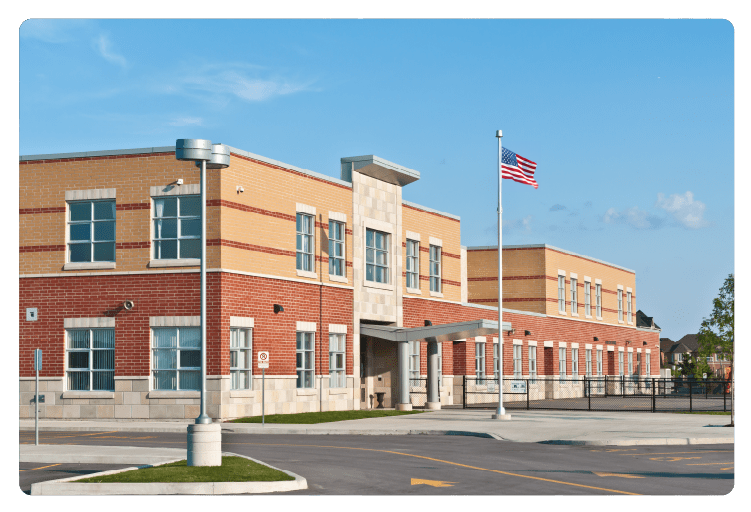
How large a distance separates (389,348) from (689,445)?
1933cm

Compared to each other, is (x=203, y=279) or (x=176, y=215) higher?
(x=176, y=215)

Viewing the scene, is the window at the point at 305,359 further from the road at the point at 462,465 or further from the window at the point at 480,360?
the window at the point at 480,360

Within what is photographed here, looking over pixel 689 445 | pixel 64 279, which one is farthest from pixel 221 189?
pixel 689 445

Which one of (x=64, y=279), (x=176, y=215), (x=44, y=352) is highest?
(x=176, y=215)

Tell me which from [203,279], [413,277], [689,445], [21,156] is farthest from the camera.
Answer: [413,277]

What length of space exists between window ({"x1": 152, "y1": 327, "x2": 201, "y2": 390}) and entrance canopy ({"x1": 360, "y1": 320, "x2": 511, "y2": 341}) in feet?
30.1

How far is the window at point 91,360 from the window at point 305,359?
21.9 ft

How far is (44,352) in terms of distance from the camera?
33.9 metres

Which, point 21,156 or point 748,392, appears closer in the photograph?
point 21,156

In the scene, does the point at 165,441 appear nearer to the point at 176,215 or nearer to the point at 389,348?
the point at 176,215

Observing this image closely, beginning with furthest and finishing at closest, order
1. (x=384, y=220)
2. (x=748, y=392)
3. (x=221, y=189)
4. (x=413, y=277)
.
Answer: (x=413, y=277), (x=384, y=220), (x=748, y=392), (x=221, y=189)

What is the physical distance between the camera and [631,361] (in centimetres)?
7462

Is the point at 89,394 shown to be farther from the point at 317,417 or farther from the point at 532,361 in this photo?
the point at 532,361
